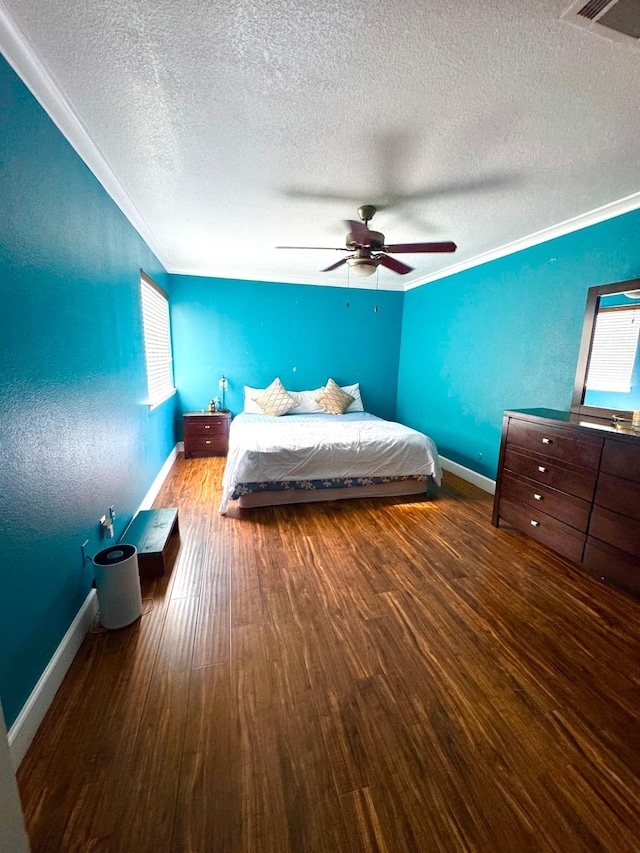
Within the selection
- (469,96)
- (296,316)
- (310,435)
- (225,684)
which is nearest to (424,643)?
(225,684)

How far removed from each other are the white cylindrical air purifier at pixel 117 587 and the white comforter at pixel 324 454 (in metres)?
1.23

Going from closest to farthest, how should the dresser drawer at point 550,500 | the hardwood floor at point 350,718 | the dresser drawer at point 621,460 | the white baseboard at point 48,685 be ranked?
1. the hardwood floor at point 350,718
2. the white baseboard at point 48,685
3. the dresser drawer at point 621,460
4. the dresser drawer at point 550,500

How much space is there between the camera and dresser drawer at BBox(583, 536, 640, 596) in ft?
6.31

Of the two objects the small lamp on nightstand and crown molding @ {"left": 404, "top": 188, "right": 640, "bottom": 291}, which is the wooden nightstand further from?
crown molding @ {"left": 404, "top": 188, "right": 640, "bottom": 291}

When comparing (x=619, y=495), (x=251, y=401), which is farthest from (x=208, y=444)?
(x=619, y=495)

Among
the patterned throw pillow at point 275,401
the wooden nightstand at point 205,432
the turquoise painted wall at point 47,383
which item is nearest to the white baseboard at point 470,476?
the patterned throw pillow at point 275,401

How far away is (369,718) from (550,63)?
2.67 metres

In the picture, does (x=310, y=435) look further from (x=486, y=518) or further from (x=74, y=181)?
(x=74, y=181)

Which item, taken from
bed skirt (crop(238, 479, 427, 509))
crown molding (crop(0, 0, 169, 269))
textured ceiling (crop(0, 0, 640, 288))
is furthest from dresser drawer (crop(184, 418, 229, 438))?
crown molding (crop(0, 0, 169, 269))

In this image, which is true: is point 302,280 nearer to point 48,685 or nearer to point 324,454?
point 324,454

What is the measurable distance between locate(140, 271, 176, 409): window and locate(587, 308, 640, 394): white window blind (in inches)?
151

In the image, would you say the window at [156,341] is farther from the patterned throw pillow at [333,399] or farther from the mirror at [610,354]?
the mirror at [610,354]

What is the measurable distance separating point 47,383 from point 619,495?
3026 mm

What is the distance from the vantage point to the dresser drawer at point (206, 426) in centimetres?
452
